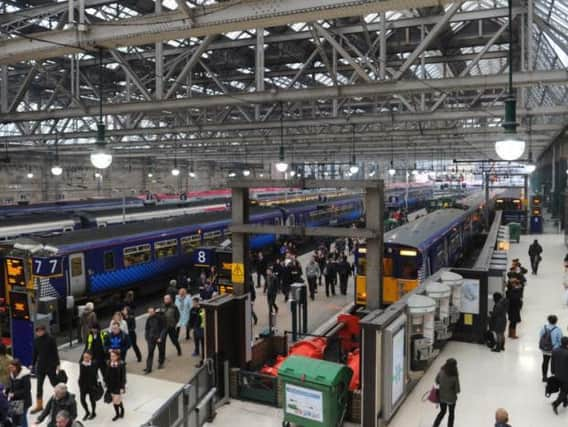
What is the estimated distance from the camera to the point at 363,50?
1734cm

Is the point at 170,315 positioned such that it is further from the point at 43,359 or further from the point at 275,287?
the point at 275,287

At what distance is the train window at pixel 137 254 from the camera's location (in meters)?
15.8

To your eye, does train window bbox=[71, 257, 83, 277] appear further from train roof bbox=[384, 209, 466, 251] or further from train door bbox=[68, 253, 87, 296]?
train roof bbox=[384, 209, 466, 251]

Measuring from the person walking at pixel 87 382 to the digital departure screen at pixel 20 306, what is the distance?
3088mm

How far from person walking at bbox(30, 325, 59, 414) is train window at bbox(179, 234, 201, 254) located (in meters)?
10.0

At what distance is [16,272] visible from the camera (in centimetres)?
1125

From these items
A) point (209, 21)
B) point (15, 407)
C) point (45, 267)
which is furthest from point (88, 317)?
point (209, 21)

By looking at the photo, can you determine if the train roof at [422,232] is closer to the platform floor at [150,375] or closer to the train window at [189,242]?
the platform floor at [150,375]

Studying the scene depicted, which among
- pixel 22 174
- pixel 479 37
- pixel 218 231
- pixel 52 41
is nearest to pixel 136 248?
pixel 218 231

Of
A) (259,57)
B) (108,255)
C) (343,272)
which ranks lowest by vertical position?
(343,272)

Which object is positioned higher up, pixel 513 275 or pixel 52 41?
pixel 52 41

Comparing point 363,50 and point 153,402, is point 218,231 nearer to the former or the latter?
point 363,50

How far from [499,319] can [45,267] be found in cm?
1010

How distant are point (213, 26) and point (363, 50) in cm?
1165
